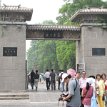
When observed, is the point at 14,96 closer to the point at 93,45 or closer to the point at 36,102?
the point at 36,102

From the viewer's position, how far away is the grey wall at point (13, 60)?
26312 millimetres

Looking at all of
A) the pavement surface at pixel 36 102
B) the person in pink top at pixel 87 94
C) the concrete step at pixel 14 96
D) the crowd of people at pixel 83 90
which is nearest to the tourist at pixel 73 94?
the crowd of people at pixel 83 90

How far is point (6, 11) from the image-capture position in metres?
26.7

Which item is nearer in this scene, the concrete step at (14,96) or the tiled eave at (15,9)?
the concrete step at (14,96)

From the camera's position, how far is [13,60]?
1042 inches

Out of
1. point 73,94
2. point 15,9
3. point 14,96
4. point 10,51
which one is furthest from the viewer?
point 15,9

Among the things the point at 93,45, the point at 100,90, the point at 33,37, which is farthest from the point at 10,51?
the point at 100,90

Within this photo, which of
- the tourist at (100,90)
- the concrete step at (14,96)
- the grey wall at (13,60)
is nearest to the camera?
the tourist at (100,90)

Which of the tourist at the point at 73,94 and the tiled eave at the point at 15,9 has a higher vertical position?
the tiled eave at the point at 15,9

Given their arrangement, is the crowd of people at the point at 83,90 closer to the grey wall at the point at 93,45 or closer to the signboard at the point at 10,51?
the grey wall at the point at 93,45

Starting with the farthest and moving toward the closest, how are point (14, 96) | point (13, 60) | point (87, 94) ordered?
point (13, 60) < point (14, 96) < point (87, 94)

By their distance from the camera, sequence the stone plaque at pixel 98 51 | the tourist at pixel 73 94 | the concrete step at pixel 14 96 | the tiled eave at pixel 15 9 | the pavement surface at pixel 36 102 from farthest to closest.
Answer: the stone plaque at pixel 98 51 < the tiled eave at pixel 15 9 < the concrete step at pixel 14 96 < the pavement surface at pixel 36 102 < the tourist at pixel 73 94

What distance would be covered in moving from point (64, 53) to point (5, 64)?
27.2 m

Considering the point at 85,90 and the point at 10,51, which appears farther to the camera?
the point at 10,51
